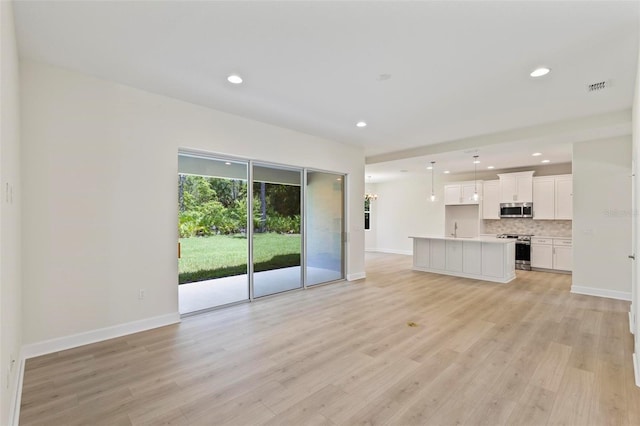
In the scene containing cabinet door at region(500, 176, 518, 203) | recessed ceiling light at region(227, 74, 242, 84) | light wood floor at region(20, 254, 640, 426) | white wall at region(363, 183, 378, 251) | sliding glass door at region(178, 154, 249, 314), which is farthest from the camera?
white wall at region(363, 183, 378, 251)

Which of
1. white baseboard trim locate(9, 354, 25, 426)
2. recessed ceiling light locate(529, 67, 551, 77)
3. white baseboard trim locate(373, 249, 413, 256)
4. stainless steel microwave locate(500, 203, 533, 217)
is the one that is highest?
recessed ceiling light locate(529, 67, 551, 77)

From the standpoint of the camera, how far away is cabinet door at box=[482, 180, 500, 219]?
897 centimetres

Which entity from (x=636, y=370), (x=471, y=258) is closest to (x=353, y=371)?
(x=636, y=370)

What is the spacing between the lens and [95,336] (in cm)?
343

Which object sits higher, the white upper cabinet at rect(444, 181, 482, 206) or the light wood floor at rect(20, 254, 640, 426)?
the white upper cabinet at rect(444, 181, 482, 206)

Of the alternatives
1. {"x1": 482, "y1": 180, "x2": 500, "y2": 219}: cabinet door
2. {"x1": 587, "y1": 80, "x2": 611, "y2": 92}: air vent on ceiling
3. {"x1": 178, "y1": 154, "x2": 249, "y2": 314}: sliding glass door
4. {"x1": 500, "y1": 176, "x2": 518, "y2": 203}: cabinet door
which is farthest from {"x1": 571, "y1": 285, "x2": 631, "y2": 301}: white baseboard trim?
{"x1": 178, "y1": 154, "x2": 249, "y2": 314}: sliding glass door

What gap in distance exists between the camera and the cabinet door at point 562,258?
7.62m

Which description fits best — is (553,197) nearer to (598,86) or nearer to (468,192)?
(468,192)

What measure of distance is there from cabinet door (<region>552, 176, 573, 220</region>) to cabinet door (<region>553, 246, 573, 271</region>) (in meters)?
0.82

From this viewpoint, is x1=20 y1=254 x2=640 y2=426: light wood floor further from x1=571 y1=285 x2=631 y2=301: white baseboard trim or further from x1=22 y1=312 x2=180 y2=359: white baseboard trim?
x1=571 y1=285 x2=631 y2=301: white baseboard trim

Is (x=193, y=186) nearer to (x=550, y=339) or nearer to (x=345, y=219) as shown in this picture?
(x=345, y=219)

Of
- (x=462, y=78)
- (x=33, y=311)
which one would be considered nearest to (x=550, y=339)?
(x=462, y=78)

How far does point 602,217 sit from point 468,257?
8.18ft

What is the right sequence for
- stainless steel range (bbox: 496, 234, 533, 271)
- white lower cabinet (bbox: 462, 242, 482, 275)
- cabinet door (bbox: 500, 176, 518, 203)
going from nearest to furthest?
white lower cabinet (bbox: 462, 242, 482, 275) → stainless steel range (bbox: 496, 234, 533, 271) → cabinet door (bbox: 500, 176, 518, 203)
